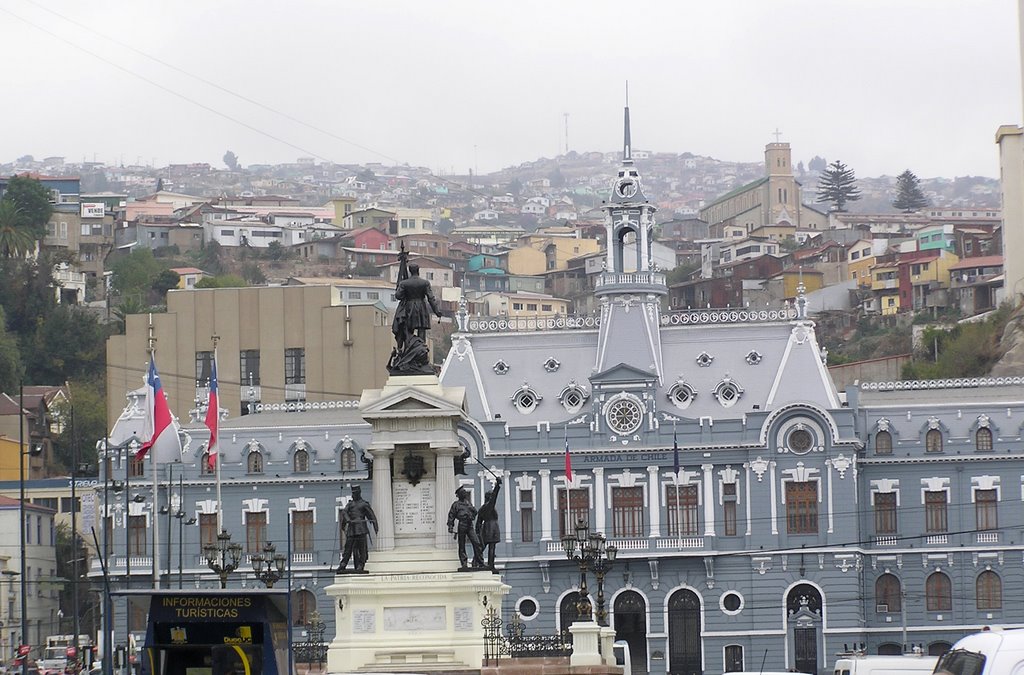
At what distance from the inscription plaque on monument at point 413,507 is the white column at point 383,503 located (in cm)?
19

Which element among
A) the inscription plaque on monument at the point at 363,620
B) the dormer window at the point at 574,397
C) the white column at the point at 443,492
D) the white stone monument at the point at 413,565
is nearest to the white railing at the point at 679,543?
the dormer window at the point at 574,397

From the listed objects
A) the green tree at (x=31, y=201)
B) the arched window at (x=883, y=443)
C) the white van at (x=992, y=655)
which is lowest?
the white van at (x=992, y=655)

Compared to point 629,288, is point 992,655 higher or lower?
lower

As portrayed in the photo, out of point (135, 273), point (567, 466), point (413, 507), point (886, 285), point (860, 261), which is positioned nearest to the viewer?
point (413, 507)

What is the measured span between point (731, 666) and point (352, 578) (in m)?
37.9

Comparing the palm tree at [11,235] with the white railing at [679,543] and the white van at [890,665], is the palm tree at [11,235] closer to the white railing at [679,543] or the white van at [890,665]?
the white railing at [679,543]

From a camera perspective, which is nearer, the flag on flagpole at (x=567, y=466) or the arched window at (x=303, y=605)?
the flag on flagpole at (x=567, y=466)

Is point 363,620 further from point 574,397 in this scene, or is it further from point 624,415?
point 574,397

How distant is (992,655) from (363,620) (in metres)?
33.3

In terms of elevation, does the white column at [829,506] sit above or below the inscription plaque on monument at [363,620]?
above

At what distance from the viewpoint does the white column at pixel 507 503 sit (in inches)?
3898

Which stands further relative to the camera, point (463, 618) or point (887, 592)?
point (887, 592)

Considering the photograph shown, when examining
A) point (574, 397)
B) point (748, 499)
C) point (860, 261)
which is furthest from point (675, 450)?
point (860, 261)

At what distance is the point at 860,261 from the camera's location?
182250 mm
